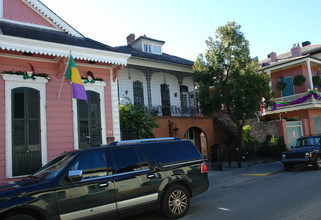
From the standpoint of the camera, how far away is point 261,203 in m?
6.66

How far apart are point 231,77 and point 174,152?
1019 cm

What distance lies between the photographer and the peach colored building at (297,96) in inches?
824

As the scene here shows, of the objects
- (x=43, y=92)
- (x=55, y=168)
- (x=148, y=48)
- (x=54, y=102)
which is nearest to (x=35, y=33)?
(x=43, y=92)

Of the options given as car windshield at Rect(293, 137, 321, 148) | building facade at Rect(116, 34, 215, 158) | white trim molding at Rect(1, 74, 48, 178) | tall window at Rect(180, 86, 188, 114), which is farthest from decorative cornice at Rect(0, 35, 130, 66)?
car windshield at Rect(293, 137, 321, 148)

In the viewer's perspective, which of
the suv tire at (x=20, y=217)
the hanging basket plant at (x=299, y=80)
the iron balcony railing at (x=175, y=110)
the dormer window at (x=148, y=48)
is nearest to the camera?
the suv tire at (x=20, y=217)

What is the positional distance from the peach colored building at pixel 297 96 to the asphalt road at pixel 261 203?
12.4m

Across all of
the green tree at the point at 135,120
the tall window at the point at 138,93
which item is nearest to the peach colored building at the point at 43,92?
the green tree at the point at 135,120

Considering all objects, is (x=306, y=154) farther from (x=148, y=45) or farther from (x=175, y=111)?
(x=148, y=45)

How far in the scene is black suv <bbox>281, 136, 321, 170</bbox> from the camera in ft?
39.2

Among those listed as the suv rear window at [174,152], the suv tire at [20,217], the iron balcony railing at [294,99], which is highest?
the iron balcony railing at [294,99]

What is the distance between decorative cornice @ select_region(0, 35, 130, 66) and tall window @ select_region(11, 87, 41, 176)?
1.46m

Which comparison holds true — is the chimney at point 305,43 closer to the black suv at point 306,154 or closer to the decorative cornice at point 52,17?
the black suv at point 306,154

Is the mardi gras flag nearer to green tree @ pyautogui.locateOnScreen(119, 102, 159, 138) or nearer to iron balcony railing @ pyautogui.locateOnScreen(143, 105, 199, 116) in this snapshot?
green tree @ pyautogui.locateOnScreen(119, 102, 159, 138)

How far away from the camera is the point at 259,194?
7824 mm
